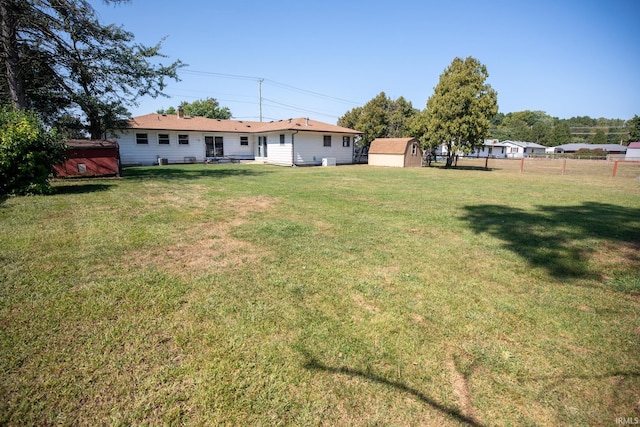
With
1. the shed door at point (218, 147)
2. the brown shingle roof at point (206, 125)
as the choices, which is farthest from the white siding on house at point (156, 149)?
the shed door at point (218, 147)

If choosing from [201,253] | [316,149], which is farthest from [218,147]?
[201,253]

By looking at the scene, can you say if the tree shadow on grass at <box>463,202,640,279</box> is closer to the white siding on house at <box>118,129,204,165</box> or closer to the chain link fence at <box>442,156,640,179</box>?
the chain link fence at <box>442,156,640,179</box>

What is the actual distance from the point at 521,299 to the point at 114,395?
4067 mm

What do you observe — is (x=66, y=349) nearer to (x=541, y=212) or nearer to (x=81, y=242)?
(x=81, y=242)

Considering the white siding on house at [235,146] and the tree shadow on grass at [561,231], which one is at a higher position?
the white siding on house at [235,146]

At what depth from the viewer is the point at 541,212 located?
8.33 m

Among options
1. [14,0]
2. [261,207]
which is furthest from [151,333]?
[14,0]

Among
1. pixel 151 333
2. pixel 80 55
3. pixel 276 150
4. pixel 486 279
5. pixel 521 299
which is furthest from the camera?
pixel 276 150

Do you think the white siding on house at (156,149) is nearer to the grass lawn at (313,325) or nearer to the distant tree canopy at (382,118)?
the distant tree canopy at (382,118)

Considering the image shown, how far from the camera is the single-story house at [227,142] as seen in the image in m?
24.5

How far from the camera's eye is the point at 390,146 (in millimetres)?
27438

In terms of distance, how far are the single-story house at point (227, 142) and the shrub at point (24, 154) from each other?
1490cm

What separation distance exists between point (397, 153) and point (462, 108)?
6.28 meters

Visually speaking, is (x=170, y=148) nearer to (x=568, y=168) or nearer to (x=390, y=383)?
(x=390, y=383)
